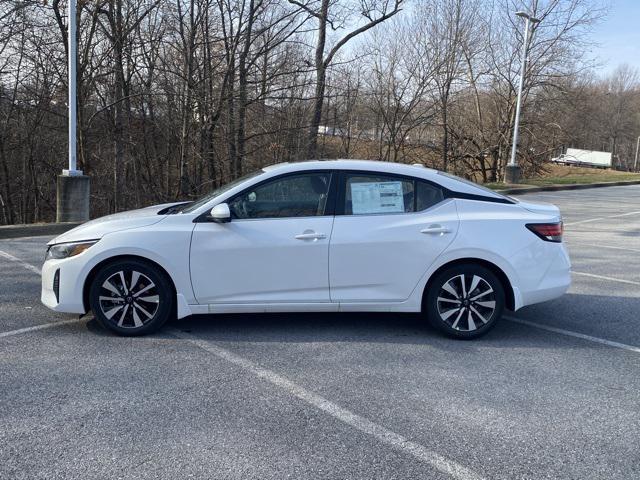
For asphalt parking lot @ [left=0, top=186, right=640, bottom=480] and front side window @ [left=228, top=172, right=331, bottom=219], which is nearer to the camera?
asphalt parking lot @ [left=0, top=186, right=640, bottom=480]

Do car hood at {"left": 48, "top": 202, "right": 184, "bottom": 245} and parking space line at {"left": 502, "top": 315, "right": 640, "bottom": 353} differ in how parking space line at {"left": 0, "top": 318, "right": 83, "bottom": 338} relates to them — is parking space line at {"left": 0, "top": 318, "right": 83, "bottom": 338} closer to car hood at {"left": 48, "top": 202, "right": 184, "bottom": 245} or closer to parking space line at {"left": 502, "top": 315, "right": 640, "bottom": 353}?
car hood at {"left": 48, "top": 202, "right": 184, "bottom": 245}

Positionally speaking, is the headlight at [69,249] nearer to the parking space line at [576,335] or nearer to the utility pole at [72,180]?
the parking space line at [576,335]

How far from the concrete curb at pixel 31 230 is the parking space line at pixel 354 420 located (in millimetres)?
7049

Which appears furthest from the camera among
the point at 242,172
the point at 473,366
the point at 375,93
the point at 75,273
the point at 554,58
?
the point at 554,58

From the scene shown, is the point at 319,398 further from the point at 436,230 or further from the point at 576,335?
the point at 576,335

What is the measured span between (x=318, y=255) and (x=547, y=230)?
203cm

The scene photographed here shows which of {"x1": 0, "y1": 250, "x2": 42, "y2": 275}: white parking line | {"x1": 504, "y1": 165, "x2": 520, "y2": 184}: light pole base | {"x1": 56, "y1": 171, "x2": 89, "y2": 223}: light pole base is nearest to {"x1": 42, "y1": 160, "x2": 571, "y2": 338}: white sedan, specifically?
{"x1": 0, "y1": 250, "x2": 42, "y2": 275}: white parking line

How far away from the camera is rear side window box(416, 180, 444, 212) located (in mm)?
5059

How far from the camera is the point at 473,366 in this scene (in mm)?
4461

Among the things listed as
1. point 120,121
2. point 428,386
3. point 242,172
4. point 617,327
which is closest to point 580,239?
point 617,327

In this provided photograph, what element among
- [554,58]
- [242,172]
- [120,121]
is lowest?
[242,172]

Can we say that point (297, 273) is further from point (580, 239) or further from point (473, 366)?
point (580, 239)

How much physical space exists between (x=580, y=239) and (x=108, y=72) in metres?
13.0

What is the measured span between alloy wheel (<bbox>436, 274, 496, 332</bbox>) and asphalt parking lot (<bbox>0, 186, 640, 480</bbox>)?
0.21 meters
